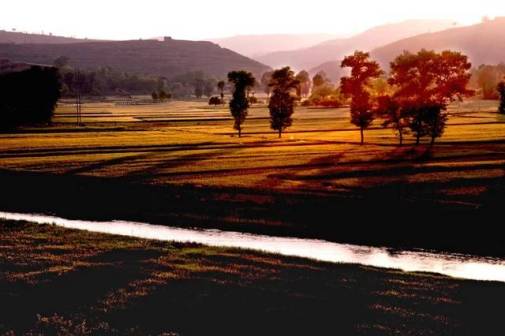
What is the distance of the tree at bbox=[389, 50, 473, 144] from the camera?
91562 millimetres

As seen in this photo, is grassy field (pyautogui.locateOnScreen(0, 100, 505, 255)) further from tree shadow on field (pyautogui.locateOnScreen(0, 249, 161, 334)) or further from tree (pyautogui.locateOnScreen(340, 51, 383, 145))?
tree shadow on field (pyautogui.locateOnScreen(0, 249, 161, 334))

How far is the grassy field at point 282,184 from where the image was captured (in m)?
48.5

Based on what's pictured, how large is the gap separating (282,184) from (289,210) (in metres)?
10.1

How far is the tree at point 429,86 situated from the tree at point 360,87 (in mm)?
4837

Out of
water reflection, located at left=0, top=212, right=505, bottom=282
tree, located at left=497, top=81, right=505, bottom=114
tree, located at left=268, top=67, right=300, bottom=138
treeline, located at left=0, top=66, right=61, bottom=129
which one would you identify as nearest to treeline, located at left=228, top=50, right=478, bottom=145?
tree, located at left=268, top=67, right=300, bottom=138

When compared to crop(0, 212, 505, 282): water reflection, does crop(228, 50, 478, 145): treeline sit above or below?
above

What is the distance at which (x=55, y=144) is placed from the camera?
10025 cm

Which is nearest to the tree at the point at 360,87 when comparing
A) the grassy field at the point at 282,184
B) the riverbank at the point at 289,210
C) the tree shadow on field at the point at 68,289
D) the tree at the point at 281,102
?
the grassy field at the point at 282,184

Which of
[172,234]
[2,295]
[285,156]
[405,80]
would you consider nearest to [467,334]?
[2,295]

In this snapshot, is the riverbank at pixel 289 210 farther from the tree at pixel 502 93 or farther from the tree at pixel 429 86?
the tree at pixel 502 93

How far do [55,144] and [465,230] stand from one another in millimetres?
73250

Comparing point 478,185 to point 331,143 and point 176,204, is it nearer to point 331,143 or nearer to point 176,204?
point 176,204

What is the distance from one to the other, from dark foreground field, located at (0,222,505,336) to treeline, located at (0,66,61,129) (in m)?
107

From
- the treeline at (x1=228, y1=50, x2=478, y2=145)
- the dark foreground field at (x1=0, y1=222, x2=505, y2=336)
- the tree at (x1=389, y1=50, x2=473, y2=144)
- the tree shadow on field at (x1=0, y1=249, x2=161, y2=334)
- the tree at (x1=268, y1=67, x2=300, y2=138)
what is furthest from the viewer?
the tree at (x1=268, y1=67, x2=300, y2=138)
